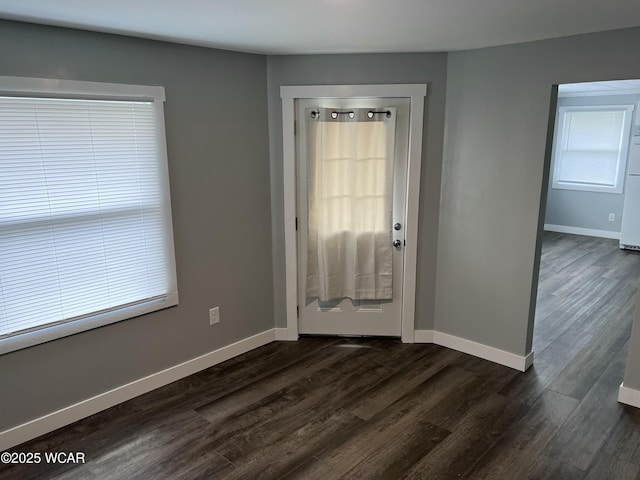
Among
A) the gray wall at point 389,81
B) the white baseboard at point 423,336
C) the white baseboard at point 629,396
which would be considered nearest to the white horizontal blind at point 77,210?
the gray wall at point 389,81

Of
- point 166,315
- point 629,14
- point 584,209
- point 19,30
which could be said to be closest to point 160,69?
point 19,30

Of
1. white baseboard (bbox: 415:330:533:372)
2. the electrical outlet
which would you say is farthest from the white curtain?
the electrical outlet

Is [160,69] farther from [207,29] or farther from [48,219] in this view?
[48,219]

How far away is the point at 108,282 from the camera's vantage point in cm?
293

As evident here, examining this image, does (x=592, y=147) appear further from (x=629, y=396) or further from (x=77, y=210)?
(x=77, y=210)

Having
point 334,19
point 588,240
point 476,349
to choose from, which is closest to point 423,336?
point 476,349

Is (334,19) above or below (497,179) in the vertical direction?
above

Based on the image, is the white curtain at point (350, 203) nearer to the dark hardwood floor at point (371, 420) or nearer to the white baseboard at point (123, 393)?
the dark hardwood floor at point (371, 420)

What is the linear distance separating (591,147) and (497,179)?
5.58m

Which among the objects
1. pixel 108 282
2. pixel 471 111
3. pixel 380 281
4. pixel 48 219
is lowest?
pixel 380 281

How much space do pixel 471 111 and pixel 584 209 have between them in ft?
18.8

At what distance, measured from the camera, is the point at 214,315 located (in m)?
3.59

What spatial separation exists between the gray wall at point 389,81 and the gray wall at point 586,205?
5.48 meters

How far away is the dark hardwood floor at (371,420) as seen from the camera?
2.50 m
